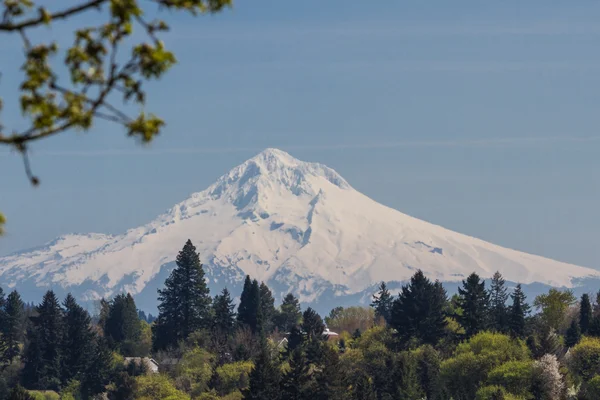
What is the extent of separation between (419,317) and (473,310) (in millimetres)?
7394

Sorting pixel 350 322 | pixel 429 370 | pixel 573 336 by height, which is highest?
pixel 350 322

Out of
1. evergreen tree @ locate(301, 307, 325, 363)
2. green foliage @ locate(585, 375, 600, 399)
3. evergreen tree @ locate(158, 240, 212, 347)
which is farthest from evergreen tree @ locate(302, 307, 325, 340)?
green foliage @ locate(585, 375, 600, 399)

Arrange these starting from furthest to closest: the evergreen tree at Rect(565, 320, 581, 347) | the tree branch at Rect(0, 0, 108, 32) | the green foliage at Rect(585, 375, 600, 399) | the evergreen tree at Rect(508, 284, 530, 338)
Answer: the evergreen tree at Rect(565, 320, 581, 347) < the evergreen tree at Rect(508, 284, 530, 338) < the green foliage at Rect(585, 375, 600, 399) < the tree branch at Rect(0, 0, 108, 32)

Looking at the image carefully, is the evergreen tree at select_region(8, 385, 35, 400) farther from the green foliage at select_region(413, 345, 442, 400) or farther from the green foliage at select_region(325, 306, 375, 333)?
the green foliage at select_region(325, 306, 375, 333)

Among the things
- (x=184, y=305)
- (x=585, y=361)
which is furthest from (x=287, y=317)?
(x=585, y=361)

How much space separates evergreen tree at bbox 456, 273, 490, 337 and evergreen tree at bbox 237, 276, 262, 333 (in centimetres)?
3162

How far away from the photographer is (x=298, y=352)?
90.3 metres

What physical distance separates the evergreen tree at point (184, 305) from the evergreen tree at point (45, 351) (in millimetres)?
12019

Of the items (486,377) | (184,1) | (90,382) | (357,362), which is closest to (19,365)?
(90,382)

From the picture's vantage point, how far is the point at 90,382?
118m

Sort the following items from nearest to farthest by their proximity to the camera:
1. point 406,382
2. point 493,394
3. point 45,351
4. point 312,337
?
point 493,394, point 406,382, point 312,337, point 45,351

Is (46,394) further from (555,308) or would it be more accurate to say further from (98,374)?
(555,308)

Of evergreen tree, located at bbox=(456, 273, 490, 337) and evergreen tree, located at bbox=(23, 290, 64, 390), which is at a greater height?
evergreen tree, located at bbox=(456, 273, 490, 337)

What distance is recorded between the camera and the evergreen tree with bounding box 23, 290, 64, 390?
4761 inches
